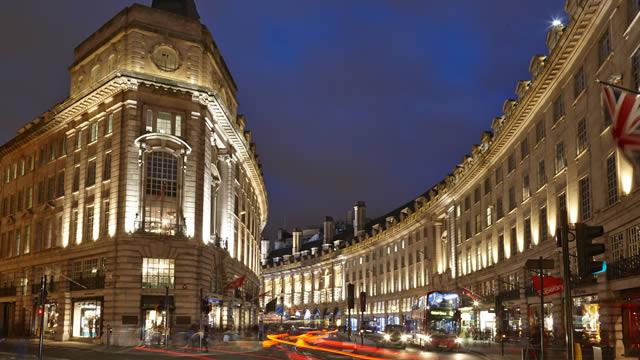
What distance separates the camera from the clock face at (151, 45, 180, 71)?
59.4m

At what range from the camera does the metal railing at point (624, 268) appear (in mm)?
32994

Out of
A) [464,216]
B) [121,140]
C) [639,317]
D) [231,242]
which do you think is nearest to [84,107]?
[121,140]

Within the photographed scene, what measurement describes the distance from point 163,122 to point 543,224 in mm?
31188

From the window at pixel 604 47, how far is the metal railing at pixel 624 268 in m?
10.7

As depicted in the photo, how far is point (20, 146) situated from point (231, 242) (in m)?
25.6

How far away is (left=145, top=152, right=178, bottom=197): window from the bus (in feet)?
74.1

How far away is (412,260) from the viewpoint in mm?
107625

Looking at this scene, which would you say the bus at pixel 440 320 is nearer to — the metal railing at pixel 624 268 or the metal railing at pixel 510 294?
the metal railing at pixel 510 294

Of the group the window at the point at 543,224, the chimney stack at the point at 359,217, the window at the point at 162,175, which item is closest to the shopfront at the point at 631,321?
the window at the point at 543,224

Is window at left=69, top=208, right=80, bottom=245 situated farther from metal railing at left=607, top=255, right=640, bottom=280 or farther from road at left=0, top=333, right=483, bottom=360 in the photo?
metal railing at left=607, top=255, right=640, bottom=280

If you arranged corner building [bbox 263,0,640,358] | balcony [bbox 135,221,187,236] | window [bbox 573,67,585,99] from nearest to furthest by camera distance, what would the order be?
corner building [bbox 263,0,640,358]
window [bbox 573,67,585,99]
balcony [bbox 135,221,187,236]

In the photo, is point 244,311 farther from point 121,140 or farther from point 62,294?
point 121,140

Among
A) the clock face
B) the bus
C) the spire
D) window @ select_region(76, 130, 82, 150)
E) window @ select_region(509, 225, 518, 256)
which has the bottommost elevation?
the bus

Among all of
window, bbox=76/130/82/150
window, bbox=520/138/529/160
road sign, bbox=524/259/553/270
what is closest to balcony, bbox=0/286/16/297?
window, bbox=76/130/82/150
